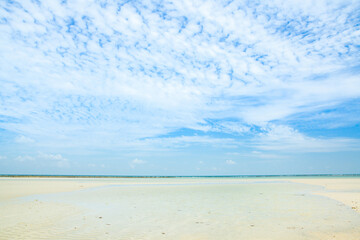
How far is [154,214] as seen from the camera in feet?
53.3

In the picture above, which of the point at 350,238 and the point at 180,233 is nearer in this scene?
the point at 350,238

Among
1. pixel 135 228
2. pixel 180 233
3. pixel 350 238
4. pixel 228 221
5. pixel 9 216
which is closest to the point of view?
pixel 350 238

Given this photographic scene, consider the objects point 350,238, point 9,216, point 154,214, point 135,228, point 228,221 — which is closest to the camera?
point 350,238

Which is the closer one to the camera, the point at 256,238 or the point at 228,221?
the point at 256,238

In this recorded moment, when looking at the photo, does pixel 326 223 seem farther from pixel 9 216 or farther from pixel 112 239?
pixel 9 216

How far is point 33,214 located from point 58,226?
4312 mm

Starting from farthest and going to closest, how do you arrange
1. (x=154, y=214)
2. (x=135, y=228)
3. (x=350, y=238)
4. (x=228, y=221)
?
1. (x=154, y=214)
2. (x=228, y=221)
3. (x=135, y=228)
4. (x=350, y=238)

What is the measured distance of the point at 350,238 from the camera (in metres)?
10.4

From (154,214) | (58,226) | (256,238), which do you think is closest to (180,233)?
(256,238)

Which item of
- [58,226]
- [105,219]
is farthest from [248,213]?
[58,226]

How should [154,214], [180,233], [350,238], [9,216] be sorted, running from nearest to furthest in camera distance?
1. [350,238]
2. [180,233]
3. [9,216]
4. [154,214]

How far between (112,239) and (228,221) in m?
6.38

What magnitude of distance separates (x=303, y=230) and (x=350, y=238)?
75.2 inches

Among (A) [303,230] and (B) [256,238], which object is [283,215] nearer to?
(A) [303,230]
